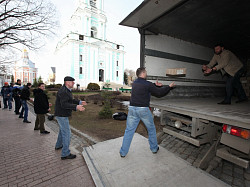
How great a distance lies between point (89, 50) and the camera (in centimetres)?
3578

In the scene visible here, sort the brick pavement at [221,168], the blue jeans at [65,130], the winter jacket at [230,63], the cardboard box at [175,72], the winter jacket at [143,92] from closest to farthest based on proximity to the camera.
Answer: the brick pavement at [221,168] → the winter jacket at [143,92] → the blue jeans at [65,130] → the winter jacket at [230,63] → the cardboard box at [175,72]

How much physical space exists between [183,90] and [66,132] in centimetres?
432

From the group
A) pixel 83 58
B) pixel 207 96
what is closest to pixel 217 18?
pixel 207 96

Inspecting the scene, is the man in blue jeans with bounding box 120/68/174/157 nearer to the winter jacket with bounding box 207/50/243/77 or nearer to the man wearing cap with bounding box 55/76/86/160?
the man wearing cap with bounding box 55/76/86/160

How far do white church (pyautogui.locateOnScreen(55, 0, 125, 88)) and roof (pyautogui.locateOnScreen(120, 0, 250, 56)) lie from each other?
3195 centimetres

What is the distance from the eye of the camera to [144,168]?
2.59 metres

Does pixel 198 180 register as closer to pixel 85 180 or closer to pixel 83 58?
pixel 85 180

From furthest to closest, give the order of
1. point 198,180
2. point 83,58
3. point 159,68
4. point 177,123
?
point 83,58
point 159,68
point 177,123
point 198,180

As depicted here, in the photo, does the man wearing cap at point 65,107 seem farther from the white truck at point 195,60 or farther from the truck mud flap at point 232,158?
the truck mud flap at point 232,158

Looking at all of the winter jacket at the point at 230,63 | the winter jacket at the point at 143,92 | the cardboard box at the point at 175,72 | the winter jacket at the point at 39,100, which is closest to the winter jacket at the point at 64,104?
the winter jacket at the point at 143,92

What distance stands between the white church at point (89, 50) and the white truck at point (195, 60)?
104ft

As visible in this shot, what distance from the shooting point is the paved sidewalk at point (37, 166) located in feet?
8.14

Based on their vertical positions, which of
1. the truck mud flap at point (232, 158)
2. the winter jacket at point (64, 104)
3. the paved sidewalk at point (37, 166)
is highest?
the winter jacket at point (64, 104)

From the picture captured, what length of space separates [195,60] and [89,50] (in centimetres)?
3463
